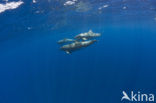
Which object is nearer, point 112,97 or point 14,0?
point 14,0

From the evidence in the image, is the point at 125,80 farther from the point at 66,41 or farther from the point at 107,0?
the point at 66,41

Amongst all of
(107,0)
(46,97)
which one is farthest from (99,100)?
(107,0)

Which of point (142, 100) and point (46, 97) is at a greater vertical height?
point (142, 100)

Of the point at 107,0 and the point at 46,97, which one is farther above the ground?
the point at 107,0

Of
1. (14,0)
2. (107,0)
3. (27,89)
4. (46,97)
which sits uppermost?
(14,0)

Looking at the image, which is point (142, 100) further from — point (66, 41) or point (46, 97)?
point (46, 97)

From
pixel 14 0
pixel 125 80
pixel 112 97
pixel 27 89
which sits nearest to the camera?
pixel 14 0

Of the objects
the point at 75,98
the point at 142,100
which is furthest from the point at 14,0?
the point at 142,100

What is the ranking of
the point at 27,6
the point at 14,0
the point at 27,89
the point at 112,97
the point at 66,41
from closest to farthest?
the point at 66,41 → the point at 14,0 → the point at 27,6 → the point at 112,97 → the point at 27,89

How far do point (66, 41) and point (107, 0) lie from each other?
10783mm

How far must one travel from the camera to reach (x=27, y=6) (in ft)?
66.0

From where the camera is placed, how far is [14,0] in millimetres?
17188

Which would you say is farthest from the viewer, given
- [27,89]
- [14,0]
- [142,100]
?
[27,89]

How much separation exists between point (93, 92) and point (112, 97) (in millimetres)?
3028
